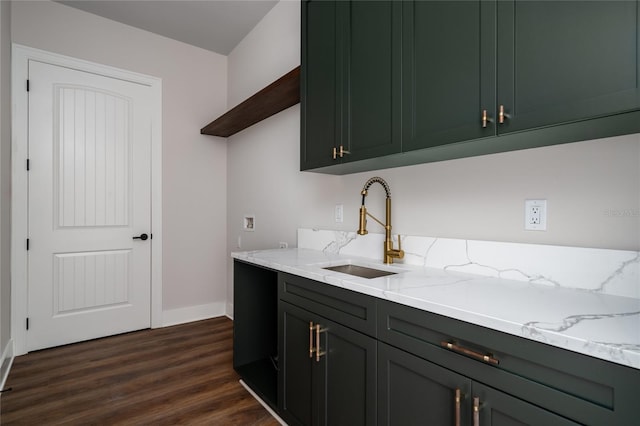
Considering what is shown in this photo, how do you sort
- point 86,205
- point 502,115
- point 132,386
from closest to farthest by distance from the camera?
point 502,115
point 132,386
point 86,205

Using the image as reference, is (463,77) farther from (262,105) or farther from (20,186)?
(20,186)

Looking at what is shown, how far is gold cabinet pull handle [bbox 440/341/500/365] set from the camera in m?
0.91

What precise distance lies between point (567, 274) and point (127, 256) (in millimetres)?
3397

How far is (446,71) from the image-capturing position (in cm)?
127

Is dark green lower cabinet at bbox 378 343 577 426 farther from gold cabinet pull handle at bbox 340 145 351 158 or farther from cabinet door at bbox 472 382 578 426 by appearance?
gold cabinet pull handle at bbox 340 145 351 158

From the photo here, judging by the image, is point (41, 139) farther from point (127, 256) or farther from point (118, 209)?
point (127, 256)

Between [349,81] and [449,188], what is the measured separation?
2.44 ft

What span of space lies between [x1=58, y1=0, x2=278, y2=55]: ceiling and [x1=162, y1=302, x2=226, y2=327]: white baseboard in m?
2.80

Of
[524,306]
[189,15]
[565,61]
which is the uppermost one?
[189,15]

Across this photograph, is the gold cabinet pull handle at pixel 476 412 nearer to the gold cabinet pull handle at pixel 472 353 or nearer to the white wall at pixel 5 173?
the gold cabinet pull handle at pixel 472 353

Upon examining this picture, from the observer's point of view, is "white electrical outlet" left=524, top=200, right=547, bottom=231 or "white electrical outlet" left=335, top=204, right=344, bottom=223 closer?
"white electrical outlet" left=524, top=200, right=547, bottom=231

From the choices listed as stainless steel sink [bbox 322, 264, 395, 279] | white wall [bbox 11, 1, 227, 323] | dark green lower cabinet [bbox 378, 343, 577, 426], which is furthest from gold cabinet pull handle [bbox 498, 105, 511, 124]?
white wall [bbox 11, 1, 227, 323]

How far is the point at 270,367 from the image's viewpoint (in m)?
2.32

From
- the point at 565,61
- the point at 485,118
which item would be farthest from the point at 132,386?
the point at 565,61
